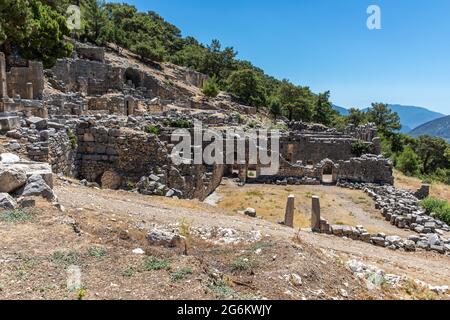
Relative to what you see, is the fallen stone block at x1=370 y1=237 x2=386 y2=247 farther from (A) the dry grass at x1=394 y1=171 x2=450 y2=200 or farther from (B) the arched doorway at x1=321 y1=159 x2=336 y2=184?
(A) the dry grass at x1=394 y1=171 x2=450 y2=200

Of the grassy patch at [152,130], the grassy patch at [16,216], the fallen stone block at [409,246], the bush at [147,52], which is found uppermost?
the bush at [147,52]

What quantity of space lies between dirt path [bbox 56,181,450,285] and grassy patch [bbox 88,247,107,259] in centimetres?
258

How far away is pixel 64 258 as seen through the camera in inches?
232

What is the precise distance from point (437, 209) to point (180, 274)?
19.6 meters

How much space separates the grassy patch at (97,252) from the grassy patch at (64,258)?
0.24 metres

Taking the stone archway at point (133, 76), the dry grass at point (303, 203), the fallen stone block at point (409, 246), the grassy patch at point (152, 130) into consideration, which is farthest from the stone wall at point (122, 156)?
the stone archway at point (133, 76)

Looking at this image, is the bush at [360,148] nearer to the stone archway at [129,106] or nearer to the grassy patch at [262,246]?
the stone archway at [129,106]

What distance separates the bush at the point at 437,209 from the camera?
20.0 m

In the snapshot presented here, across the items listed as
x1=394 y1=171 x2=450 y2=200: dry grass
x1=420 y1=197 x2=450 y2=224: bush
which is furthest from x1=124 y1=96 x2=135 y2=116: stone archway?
x1=394 y1=171 x2=450 y2=200: dry grass

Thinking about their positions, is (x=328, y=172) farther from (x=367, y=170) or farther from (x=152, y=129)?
(x=152, y=129)

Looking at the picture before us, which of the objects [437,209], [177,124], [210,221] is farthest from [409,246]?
[177,124]

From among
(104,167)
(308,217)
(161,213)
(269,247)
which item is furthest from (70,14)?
(269,247)
